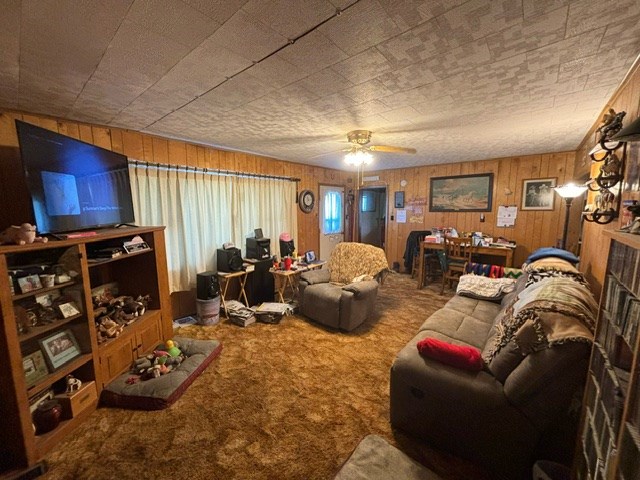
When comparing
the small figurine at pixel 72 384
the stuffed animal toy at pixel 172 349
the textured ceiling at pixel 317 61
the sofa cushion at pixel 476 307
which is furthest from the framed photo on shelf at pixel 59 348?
the sofa cushion at pixel 476 307

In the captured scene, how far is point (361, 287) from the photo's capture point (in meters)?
2.99

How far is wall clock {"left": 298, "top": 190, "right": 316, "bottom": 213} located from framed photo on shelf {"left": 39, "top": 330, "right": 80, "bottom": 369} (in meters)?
3.42

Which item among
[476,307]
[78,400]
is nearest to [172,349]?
[78,400]

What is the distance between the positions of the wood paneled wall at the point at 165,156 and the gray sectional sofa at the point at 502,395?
315 cm

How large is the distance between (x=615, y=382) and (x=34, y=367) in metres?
2.83

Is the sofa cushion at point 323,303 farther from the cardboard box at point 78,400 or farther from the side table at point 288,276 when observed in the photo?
the cardboard box at point 78,400

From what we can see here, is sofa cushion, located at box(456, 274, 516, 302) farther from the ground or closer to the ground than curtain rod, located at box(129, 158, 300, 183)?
closer to the ground

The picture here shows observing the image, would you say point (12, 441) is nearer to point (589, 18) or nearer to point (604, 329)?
point (604, 329)

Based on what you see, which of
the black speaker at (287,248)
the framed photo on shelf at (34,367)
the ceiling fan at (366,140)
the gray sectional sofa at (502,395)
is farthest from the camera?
the black speaker at (287,248)

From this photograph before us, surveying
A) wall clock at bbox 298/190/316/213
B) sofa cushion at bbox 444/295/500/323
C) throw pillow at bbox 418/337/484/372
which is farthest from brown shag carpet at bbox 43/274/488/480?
wall clock at bbox 298/190/316/213

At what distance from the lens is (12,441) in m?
1.45

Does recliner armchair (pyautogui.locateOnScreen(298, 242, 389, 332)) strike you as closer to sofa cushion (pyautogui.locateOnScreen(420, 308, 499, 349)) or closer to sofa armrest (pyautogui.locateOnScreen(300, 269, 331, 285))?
sofa armrest (pyautogui.locateOnScreen(300, 269, 331, 285))

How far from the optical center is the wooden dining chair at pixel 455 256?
402 cm

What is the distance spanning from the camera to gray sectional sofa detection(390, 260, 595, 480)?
4.05ft
